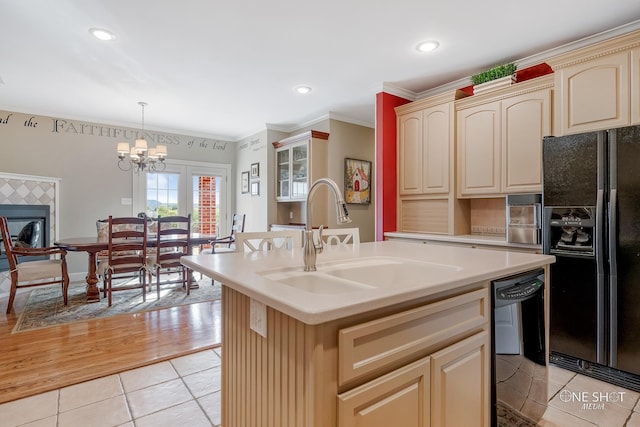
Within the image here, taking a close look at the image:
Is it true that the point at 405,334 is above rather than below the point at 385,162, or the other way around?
below

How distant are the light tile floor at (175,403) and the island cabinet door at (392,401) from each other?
0.61 meters

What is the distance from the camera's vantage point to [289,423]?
97cm

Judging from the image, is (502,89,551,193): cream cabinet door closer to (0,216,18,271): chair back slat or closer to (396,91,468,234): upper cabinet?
(396,91,468,234): upper cabinet

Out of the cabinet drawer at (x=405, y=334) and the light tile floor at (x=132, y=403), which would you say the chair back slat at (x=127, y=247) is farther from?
the cabinet drawer at (x=405, y=334)

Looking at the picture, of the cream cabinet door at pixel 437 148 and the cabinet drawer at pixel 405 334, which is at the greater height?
the cream cabinet door at pixel 437 148

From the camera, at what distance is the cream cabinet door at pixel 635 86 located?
2205mm

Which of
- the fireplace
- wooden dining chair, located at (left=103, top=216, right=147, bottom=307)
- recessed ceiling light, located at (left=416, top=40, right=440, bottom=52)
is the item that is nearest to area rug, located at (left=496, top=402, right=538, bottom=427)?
recessed ceiling light, located at (left=416, top=40, right=440, bottom=52)

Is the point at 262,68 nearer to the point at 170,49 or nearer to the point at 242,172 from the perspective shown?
the point at 170,49

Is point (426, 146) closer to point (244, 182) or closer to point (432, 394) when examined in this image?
point (432, 394)

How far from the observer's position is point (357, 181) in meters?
Result: 5.00

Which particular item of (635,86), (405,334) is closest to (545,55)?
(635,86)

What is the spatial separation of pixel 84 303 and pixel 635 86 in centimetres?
543

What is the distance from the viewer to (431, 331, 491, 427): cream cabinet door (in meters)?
1.17

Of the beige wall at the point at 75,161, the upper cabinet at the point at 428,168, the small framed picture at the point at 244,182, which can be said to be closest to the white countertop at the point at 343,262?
the upper cabinet at the point at 428,168
